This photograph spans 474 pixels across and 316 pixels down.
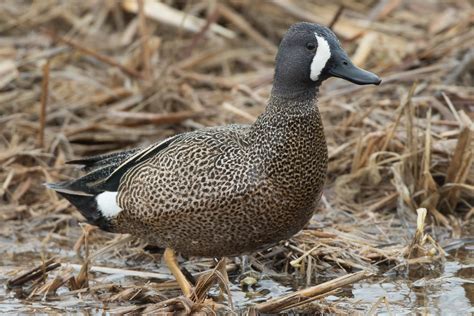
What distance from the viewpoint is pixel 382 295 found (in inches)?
179

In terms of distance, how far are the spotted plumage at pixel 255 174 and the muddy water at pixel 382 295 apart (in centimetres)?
A: 40

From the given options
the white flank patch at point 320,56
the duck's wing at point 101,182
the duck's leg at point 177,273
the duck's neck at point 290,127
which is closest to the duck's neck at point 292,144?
the duck's neck at point 290,127

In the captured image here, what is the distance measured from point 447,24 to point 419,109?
1.82 m

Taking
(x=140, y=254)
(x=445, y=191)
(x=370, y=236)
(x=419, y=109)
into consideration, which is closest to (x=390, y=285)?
(x=370, y=236)

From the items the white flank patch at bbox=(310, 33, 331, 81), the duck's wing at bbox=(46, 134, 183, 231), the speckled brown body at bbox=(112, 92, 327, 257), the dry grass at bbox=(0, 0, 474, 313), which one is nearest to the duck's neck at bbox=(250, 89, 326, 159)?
the speckled brown body at bbox=(112, 92, 327, 257)

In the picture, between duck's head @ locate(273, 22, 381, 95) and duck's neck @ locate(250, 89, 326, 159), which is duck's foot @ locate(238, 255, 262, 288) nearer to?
duck's neck @ locate(250, 89, 326, 159)

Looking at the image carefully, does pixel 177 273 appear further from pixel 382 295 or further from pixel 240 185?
pixel 382 295

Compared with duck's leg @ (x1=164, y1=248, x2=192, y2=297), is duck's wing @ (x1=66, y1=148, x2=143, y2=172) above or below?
above

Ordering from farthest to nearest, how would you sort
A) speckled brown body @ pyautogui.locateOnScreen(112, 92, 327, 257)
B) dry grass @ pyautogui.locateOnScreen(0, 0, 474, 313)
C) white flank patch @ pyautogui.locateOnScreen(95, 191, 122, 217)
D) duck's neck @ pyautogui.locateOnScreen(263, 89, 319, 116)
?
dry grass @ pyautogui.locateOnScreen(0, 0, 474, 313), white flank patch @ pyautogui.locateOnScreen(95, 191, 122, 217), duck's neck @ pyautogui.locateOnScreen(263, 89, 319, 116), speckled brown body @ pyautogui.locateOnScreen(112, 92, 327, 257)

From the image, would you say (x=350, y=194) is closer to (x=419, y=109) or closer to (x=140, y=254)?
(x=419, y=109)

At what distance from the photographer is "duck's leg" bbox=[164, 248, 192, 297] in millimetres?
4516

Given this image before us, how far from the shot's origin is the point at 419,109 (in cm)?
637

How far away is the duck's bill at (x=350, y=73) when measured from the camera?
429cm

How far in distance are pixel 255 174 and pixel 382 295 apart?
0.88 meters
